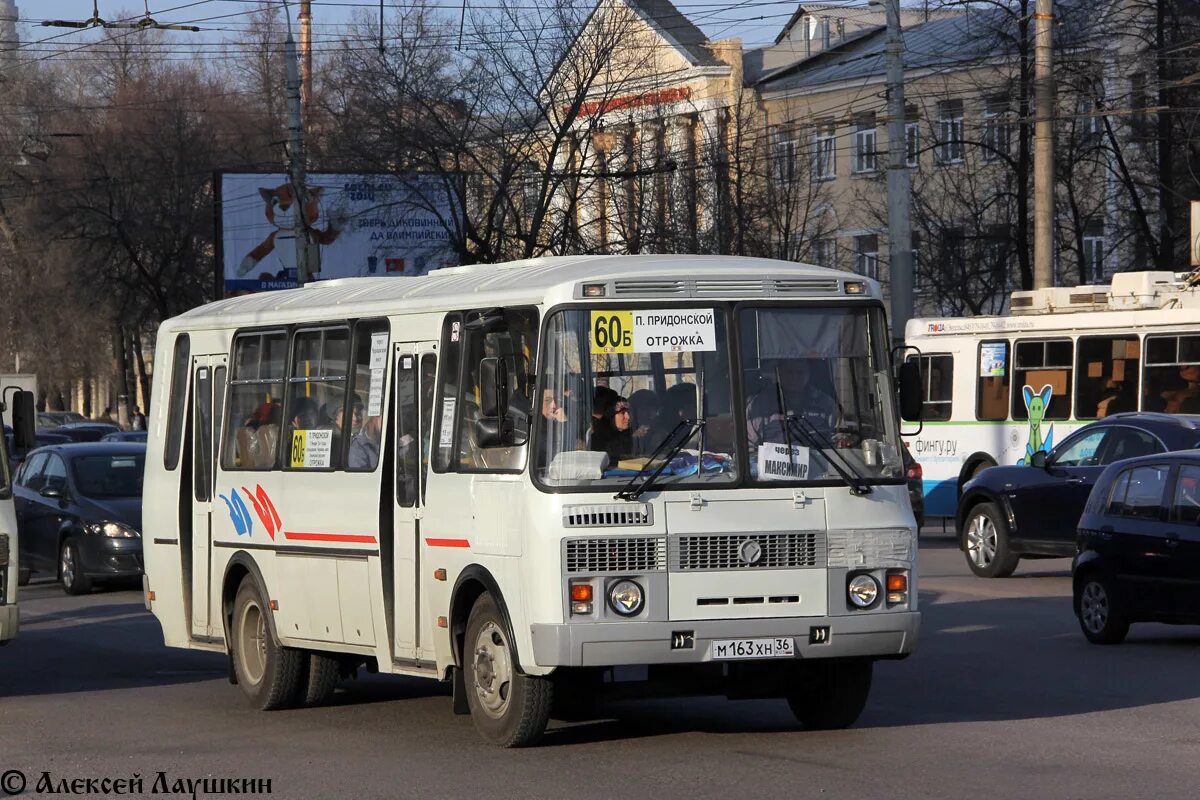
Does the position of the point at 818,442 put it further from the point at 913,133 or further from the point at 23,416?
the point at 913,133

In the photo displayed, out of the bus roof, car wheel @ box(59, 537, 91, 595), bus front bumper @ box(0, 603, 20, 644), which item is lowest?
car wheel @ box(59, 537, 91, 595)

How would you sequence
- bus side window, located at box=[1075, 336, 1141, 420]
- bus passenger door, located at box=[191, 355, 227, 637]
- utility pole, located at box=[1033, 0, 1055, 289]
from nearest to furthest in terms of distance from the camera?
bus passenger door, located at box=[191, 355, 227, 637] < bus side window, located at box=[1075, 336, 1141, 420] < utility pole, located at box=[1033, 0, 1055, 289]

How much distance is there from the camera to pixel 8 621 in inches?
493

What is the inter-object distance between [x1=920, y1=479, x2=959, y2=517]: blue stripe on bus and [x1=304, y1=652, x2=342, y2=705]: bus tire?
17.8m

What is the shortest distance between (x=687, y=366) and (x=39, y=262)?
65.2 m

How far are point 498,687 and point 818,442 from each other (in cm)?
200

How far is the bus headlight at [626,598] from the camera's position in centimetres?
944

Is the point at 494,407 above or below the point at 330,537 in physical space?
above

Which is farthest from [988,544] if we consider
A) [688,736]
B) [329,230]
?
[329,230]

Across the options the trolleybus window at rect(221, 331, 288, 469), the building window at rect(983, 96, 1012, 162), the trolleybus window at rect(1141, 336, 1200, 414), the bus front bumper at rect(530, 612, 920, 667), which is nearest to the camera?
the bus front bumper at rect(530, 612, 920, 667)

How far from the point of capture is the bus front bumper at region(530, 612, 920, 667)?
9.34 m

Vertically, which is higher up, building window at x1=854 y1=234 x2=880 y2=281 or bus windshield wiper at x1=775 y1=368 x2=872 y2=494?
building window at x1=854 y1=234 x2=880 y2=281

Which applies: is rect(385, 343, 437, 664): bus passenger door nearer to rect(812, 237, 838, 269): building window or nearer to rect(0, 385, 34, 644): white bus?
rect(0, 385, 34, 644): white bus

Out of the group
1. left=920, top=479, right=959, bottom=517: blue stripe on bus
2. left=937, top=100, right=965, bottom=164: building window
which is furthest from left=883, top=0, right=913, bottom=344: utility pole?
left=937, top=100, right=965, bottom=164: building window
